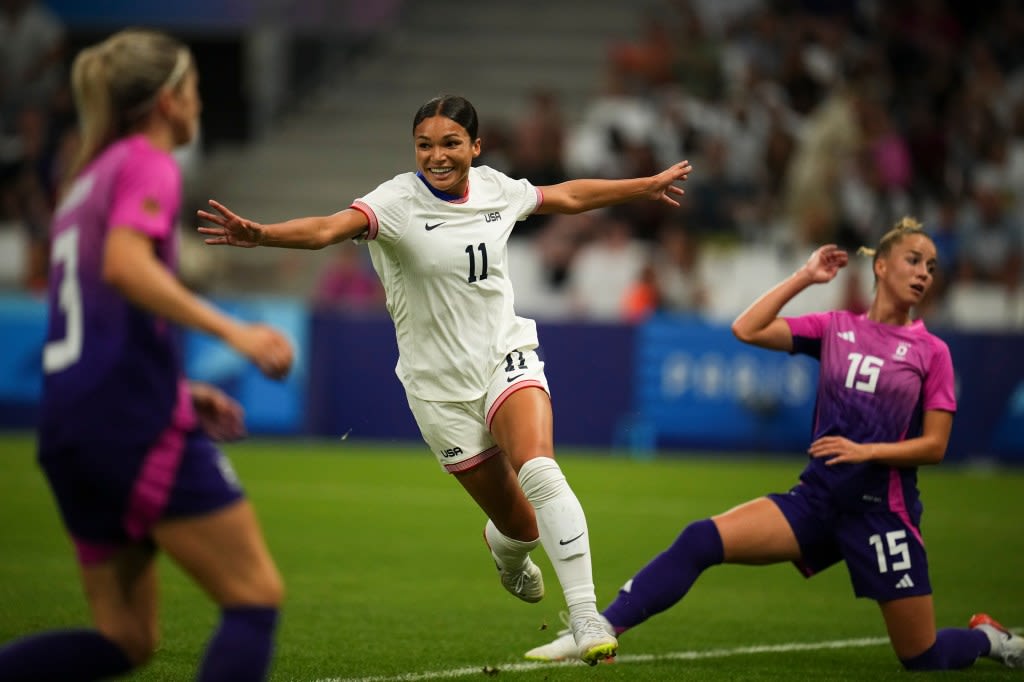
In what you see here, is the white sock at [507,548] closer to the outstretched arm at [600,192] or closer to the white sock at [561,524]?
the white sock at [561,524]

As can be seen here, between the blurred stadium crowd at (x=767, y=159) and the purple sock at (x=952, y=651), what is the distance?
8813mm

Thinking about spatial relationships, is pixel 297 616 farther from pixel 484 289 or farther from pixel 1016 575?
pixel 1016 575

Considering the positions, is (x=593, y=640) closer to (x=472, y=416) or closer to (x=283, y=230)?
(x=472, y=416)

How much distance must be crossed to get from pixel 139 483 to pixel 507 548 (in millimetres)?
3000

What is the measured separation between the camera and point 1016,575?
9477mm

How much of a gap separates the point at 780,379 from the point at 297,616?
9.19 metres

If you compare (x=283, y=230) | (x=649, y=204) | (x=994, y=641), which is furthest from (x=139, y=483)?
(x=649, y=204)

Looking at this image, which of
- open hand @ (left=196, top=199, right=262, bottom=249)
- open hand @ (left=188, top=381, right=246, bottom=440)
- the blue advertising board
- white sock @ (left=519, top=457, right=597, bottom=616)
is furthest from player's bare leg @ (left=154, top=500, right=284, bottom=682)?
the blue advertising board

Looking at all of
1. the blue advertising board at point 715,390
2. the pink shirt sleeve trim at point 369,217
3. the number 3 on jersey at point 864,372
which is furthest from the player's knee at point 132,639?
Result: the blue advertising board at point 715,390

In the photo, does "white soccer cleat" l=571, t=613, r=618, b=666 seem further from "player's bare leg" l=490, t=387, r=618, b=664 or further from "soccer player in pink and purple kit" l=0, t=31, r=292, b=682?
"soccer player in pink and purple kit" l=0, t=31, r=292, b=682

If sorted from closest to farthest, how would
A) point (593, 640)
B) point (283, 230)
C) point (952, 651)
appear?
point (283, 230) → point (593, 640) → point (952, 651)

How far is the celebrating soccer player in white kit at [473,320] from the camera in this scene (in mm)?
6109

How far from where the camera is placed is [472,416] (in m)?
6.47

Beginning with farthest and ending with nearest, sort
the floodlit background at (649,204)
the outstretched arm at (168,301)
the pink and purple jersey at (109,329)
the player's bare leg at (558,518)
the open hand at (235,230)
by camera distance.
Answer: the floodlit background at (649,204)
the player's bare leg at (558,518)
the open hand at (235,230)
the pink and purple jersey at (109,329)
the outstretched arm at (168,301)
